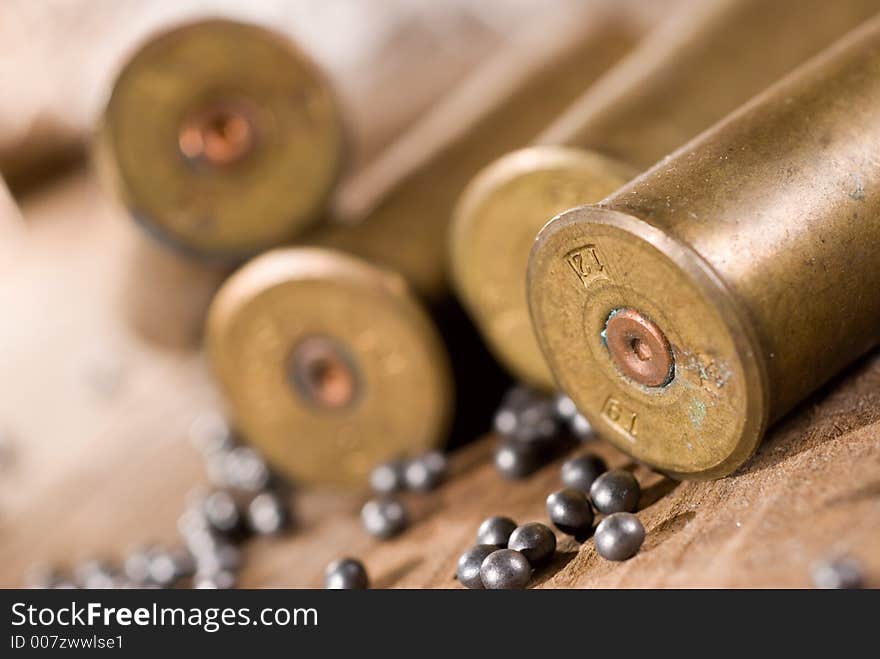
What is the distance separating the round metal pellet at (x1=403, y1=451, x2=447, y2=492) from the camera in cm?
239

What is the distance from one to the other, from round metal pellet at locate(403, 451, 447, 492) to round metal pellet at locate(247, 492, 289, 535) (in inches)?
15.9

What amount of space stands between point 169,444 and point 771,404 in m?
2.24

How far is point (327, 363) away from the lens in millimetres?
2451

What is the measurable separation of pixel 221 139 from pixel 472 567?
1.42m

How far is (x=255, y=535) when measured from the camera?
8.79ft

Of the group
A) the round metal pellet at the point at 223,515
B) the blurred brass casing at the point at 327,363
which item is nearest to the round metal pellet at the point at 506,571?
the blurred brass casing at the point at 327,363

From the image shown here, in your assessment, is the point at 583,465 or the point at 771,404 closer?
the point at 771,404
